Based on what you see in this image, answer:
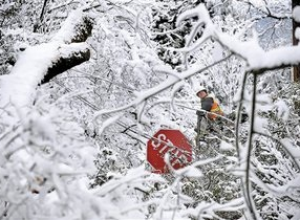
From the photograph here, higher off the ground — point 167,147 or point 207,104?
point 167,147

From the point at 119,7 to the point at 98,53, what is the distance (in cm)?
116

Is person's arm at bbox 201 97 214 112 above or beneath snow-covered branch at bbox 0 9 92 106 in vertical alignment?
beneath

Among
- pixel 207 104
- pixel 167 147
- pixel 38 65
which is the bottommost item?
pixel 207 104

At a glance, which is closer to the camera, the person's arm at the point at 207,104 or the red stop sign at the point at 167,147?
the red stop sign at the point at 167,147

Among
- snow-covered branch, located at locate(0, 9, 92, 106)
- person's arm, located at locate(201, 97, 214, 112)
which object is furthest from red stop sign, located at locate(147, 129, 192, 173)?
person's arm, located at locate(201, 97, 214, 112)

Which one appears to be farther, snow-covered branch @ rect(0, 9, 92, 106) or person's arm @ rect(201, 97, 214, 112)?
person's arm @ rect(201, 97, 214, 112)

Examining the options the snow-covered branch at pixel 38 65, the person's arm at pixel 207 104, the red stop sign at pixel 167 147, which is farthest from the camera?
the person's arm at pixel 207 104

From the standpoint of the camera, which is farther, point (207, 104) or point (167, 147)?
point (207, 104)

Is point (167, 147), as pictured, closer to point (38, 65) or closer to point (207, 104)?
point (38, 65)

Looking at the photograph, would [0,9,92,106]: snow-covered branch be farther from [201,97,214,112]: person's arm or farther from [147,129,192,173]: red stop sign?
[201,97,214,112]: person's arm

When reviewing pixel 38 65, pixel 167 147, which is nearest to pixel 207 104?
pixel 167 147

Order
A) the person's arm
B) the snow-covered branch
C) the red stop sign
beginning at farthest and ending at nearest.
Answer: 1. the person's arm
2. the red stop sign
3. the snow-covered branch

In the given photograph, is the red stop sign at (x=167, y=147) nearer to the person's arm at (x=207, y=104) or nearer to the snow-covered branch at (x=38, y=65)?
the snow-covered branch at (x=38, y=65)

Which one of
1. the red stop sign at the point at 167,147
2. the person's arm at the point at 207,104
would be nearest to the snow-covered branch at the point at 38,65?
the red stop sign at the point at 167,147
